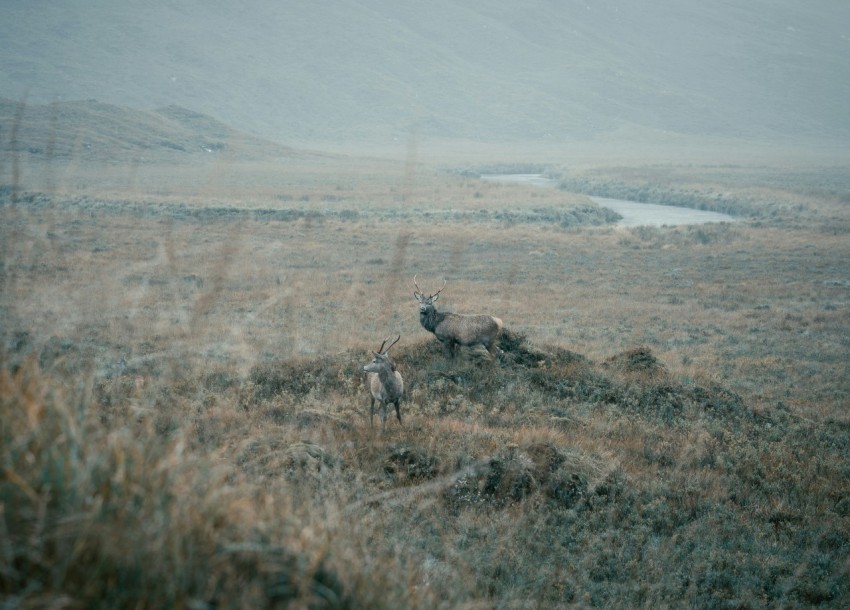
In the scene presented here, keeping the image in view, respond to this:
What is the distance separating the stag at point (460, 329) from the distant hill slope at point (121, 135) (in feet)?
163

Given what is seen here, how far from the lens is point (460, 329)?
13.2 m

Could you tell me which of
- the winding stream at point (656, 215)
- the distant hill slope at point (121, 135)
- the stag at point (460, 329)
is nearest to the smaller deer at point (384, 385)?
the stag at point (460, 329)

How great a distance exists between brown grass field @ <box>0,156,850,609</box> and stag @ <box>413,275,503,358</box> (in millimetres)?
284

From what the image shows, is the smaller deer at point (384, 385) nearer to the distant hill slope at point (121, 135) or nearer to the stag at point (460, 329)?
the stag at point (460, 329)

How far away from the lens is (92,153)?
223ft

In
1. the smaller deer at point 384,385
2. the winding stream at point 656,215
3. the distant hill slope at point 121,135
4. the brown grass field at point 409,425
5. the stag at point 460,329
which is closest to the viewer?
the brown grass field at point 409,425

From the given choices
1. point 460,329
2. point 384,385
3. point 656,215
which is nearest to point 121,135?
point 656,215

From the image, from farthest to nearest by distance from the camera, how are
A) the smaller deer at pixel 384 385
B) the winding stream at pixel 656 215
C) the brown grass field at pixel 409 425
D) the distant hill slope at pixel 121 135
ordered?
the distant hill slope at pixel 121 135, the winding stream at pixel 656 215, the smaller deer at pixel 384 385, the brown grass field at pixel 409 425

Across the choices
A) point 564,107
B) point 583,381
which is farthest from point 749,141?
point 583,381

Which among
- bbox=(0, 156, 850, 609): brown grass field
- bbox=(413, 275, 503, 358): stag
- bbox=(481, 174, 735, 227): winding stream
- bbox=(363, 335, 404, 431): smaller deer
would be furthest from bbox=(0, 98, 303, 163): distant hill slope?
bbox=(363, 335, 404, 431): smaller deer

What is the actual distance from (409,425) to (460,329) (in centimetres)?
406

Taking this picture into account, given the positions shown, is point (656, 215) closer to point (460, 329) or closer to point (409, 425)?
point (460, 329)

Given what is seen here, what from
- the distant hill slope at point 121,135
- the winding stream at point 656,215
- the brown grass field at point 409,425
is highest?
the distant hill slope at point 121,135

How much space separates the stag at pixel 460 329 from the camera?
1315cm
